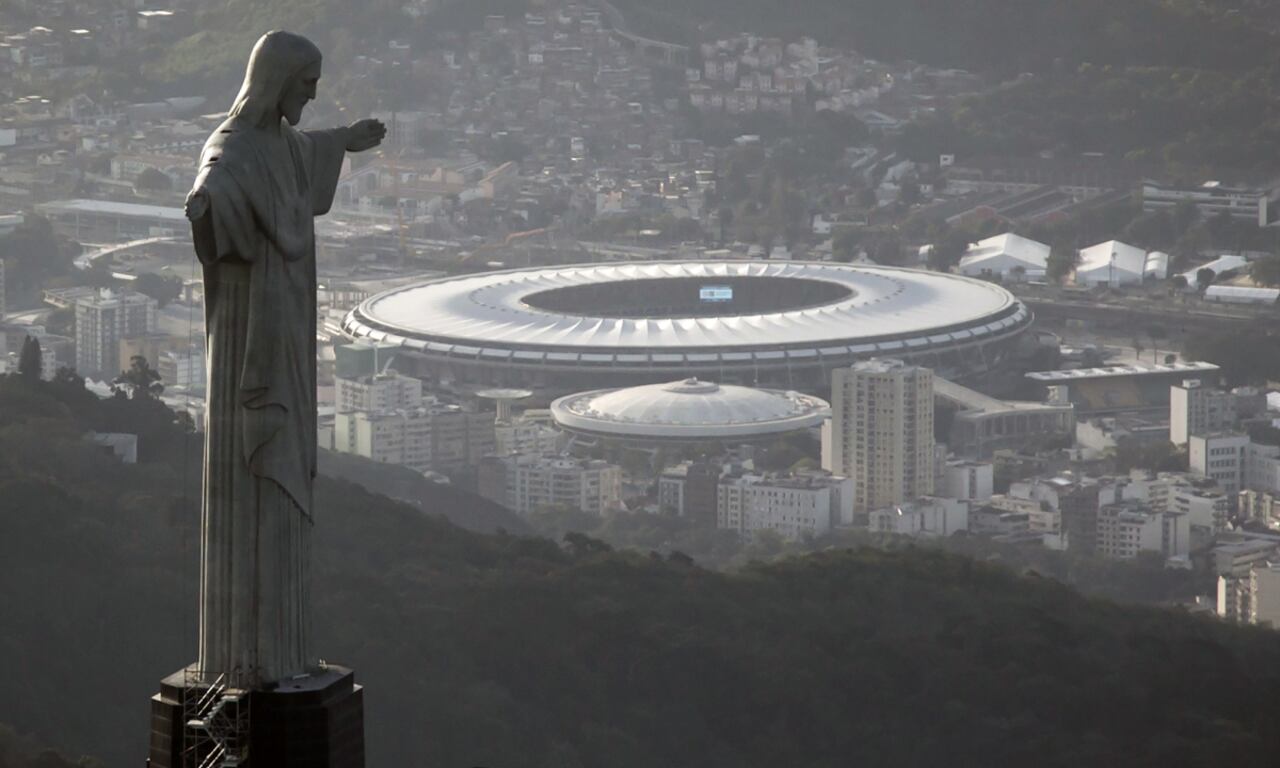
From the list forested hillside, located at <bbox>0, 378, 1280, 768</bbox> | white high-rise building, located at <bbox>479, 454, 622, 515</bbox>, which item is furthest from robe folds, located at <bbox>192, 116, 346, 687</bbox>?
white high-rise building, located at <bbox>479, 454, 622, 515</bbox>

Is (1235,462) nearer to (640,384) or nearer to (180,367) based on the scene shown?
(640,384)

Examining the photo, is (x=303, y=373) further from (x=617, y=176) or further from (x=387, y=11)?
(x=387, y=11)

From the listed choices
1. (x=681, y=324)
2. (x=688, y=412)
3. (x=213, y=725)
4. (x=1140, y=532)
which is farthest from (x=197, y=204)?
(x=681, y=324)

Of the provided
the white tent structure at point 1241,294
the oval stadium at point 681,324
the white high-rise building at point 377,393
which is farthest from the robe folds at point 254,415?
the white tent structure at point 1241,294

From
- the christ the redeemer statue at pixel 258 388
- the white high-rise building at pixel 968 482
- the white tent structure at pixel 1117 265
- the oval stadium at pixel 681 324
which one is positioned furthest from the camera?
the white tent structure at pixel 1117 265

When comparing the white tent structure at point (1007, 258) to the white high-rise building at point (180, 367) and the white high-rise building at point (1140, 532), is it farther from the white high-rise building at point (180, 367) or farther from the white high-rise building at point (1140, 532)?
the white high-rise building at point (1140, 532)

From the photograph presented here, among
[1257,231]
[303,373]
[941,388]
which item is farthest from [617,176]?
[303,373]
